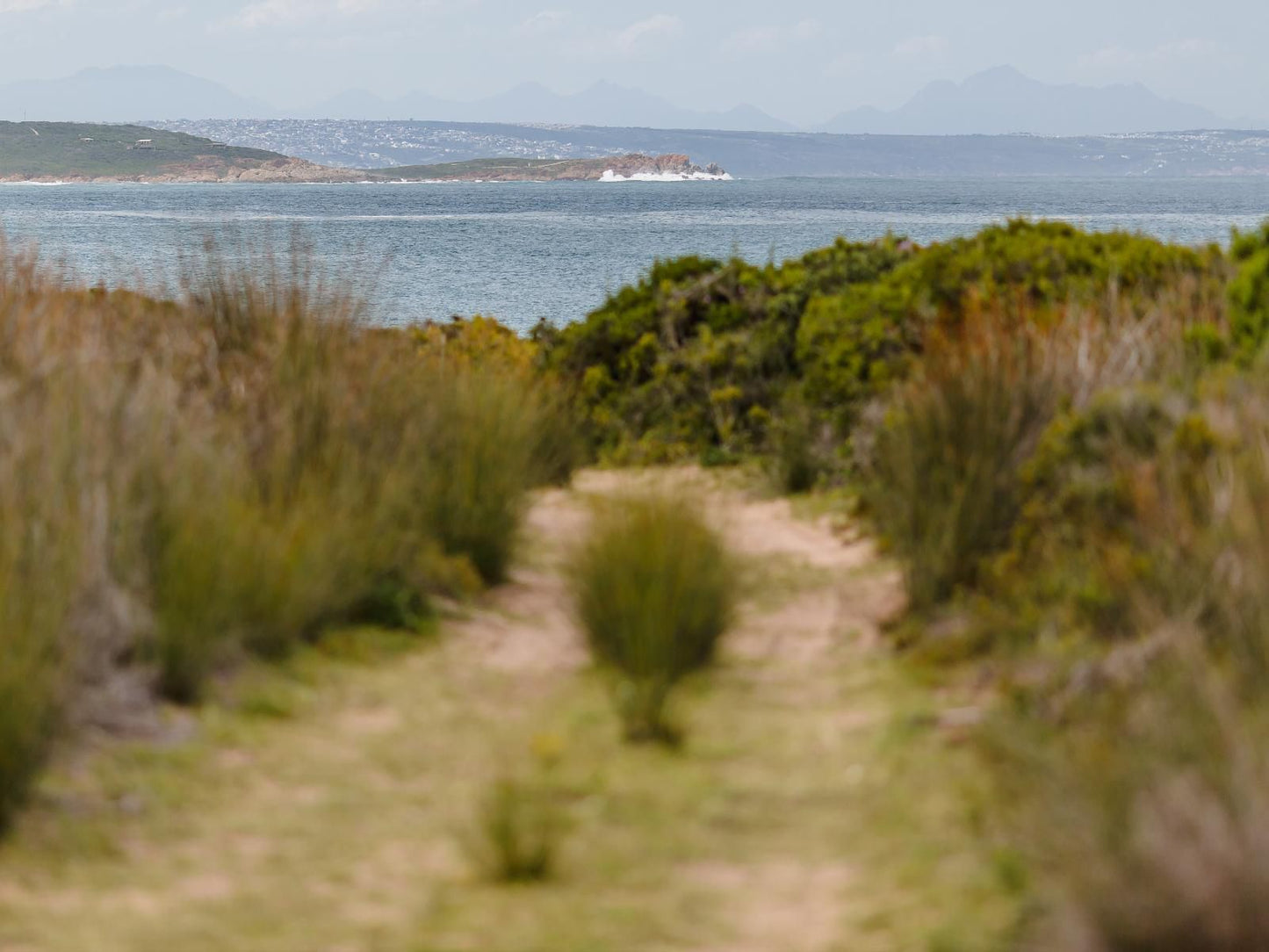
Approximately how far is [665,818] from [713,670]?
140 centimetres

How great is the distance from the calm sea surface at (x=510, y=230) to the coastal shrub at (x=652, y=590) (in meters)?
2.46

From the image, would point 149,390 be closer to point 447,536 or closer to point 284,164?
point 447,536

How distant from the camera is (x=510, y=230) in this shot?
7319cm

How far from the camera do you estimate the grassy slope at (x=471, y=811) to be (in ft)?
11.5

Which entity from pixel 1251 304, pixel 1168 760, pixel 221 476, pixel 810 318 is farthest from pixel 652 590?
pixel 810 318

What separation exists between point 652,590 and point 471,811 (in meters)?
1.34

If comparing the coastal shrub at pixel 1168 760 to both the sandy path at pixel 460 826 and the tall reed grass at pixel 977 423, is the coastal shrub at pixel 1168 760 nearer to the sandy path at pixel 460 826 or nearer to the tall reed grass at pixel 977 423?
Answer: the sandy path at pixel 460 826

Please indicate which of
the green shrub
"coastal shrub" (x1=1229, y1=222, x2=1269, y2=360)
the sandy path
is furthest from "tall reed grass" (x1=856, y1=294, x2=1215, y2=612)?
the green shrub

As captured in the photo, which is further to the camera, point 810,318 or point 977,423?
point 810,318

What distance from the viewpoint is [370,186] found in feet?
632

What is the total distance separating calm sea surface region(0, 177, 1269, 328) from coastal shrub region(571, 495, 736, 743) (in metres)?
2.46

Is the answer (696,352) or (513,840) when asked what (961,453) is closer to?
(513,840)

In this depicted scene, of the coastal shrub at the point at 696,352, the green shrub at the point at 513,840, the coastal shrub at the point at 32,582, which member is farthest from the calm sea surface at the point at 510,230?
the green shrub at the point at 513,840

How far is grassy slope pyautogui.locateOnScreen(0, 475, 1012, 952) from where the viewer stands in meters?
3.49
